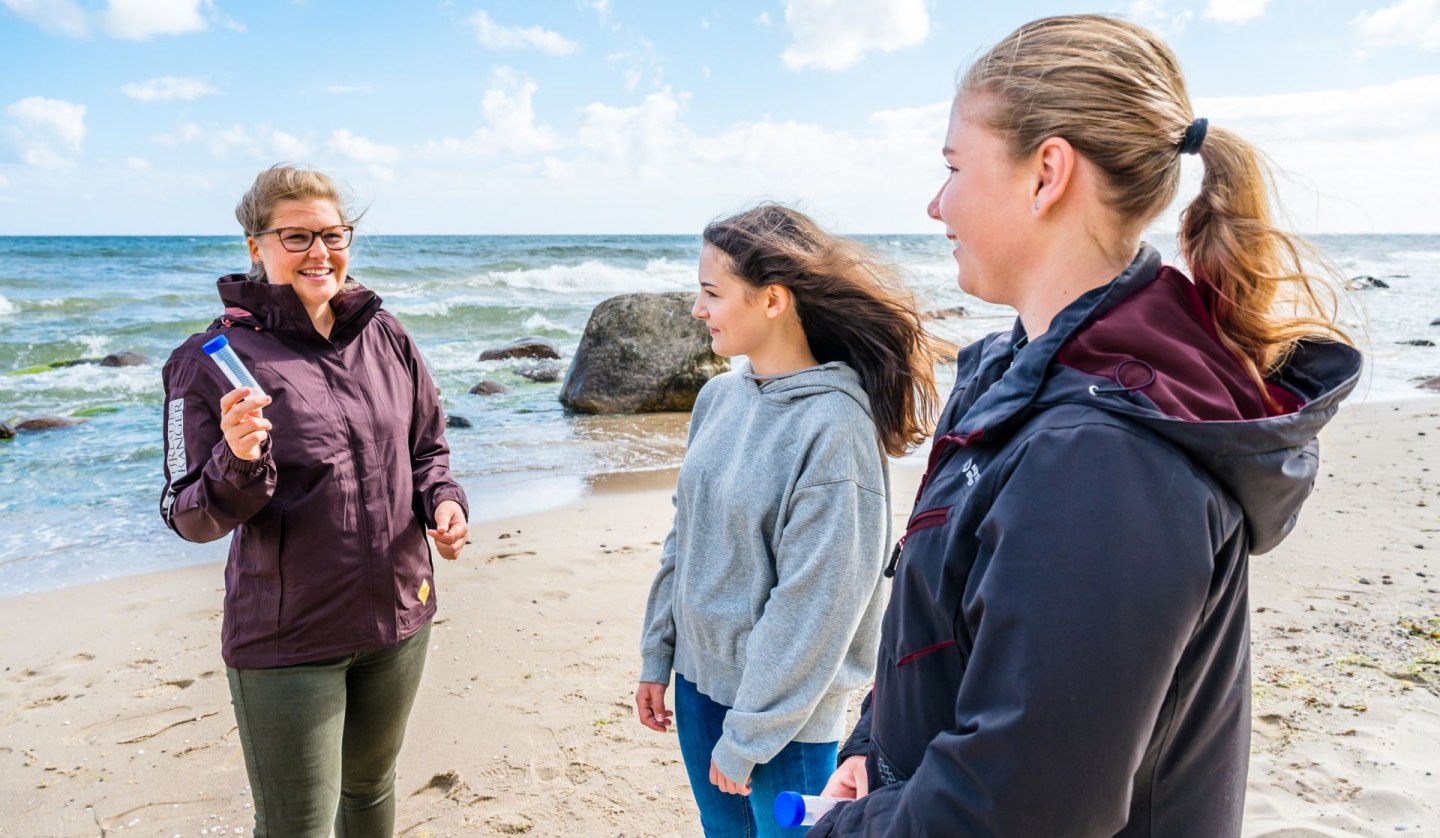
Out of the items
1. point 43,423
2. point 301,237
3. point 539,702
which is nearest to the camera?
point 301,237

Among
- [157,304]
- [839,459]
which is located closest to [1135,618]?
[839,459]

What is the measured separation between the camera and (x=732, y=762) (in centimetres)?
219

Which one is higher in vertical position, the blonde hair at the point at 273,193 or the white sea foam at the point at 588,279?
the blonde hair at the point at 273,193

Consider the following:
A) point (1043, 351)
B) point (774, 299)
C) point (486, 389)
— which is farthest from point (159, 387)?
point (1043, 351)

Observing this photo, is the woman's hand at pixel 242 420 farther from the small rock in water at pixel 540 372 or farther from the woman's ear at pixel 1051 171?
the small rock in water at pixel 540 372

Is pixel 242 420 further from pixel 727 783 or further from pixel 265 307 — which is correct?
pixel 727 783

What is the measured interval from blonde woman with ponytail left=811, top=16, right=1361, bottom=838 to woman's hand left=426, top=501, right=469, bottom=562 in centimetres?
171

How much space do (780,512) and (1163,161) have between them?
119 cm

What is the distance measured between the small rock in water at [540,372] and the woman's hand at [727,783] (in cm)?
1188

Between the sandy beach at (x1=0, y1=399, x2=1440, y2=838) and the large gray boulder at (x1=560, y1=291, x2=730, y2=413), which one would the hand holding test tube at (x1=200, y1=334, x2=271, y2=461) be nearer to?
the sandy beach at (x1=0, y1=399, x2=1440, y2=838)

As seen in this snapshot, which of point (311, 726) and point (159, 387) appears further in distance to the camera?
point (159, 387)

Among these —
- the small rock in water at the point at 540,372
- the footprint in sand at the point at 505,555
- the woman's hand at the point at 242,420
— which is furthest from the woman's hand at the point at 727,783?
the small rock in water at the point at 540,372

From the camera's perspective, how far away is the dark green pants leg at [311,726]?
2.49 meters

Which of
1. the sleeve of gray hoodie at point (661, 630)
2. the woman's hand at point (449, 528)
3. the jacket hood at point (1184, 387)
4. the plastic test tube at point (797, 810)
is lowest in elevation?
the sleeve of gray hoodie at point (661, 630)
